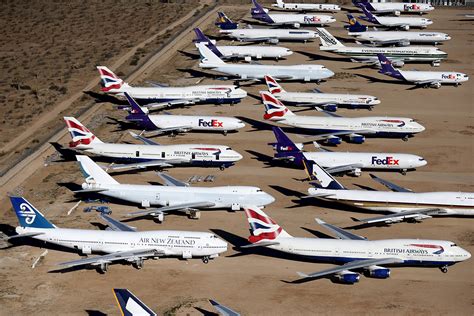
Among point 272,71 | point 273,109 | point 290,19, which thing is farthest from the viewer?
point 290,19

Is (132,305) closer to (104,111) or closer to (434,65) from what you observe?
(104,111)

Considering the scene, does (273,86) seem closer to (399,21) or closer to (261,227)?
(261,227)

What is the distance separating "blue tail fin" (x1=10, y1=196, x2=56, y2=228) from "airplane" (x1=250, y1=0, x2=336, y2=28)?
12171 centimetres

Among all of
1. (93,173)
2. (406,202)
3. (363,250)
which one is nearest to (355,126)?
(406,202)

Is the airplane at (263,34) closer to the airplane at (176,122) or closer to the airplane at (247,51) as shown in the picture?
the airplane at (247,51)

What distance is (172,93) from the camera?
136625 millimetres

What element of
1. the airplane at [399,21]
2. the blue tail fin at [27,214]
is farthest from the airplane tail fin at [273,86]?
the airplane at [399,21]

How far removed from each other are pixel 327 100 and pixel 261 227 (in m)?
56.0

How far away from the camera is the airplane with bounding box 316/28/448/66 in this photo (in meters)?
164

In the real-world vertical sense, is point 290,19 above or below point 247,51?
above

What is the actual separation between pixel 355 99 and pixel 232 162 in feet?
108

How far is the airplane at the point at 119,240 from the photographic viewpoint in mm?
83250

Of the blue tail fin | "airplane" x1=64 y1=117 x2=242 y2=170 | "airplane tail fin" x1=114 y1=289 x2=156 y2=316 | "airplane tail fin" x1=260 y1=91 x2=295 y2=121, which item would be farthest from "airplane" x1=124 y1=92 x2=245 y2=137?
"airplane tail fin" x1=114 y1=289 x2=156 y2=316

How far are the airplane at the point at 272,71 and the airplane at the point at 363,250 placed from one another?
227 ft
